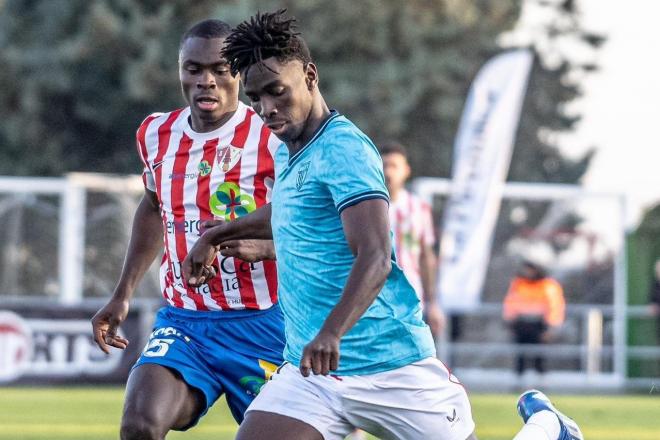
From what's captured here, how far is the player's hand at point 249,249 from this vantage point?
645 cm

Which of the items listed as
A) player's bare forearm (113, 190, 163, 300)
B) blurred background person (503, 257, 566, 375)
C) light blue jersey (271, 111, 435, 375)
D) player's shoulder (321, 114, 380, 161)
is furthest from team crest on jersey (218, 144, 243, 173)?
blurred background person (503, 257, 566, 375)

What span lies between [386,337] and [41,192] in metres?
19.4

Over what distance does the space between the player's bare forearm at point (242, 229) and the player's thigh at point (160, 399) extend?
71cm

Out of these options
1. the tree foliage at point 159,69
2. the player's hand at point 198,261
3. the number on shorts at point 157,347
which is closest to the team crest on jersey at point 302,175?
the player's hand at point 198,261

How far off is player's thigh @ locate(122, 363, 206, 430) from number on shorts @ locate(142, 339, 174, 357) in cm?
8

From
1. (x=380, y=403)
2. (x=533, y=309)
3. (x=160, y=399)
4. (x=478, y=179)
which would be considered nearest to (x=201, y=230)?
(x=160, y=399)

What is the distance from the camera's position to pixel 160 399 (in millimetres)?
6586

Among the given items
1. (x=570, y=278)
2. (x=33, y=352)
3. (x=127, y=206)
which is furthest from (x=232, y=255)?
(x=570, y=278)

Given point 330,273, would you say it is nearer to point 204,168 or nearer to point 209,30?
point 204,168

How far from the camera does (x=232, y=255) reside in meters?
6.48

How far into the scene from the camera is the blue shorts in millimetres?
6855

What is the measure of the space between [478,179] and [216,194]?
726 inches

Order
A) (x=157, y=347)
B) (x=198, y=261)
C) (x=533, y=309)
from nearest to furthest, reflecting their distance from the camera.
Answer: (x=198, y=261) < (x=157, y=347) < (x=533, y=309)

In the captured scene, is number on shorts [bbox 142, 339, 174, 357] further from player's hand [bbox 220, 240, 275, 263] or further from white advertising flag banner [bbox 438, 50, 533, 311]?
white advertising flag banner [bbox 438, 50, 533, 311]
